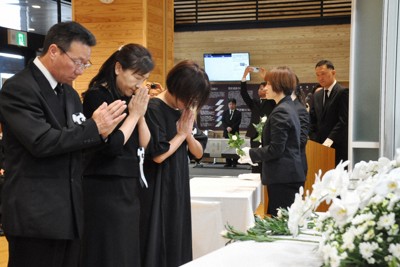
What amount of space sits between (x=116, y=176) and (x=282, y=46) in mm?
9588

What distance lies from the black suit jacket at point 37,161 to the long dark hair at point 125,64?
37 cm

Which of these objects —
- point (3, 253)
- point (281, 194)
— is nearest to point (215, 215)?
point (281, 194)

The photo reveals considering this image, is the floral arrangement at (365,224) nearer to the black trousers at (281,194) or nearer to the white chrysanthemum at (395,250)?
the white chrysanthemum at (395,250)

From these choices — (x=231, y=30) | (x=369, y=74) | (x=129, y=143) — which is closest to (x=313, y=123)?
(x=369, y=74)

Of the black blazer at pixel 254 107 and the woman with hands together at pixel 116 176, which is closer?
the woman with hands together at pixel 116 176

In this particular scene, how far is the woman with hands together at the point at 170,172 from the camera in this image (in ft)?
7.76

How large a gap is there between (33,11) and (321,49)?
611 cm

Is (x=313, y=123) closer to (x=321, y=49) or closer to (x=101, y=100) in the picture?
(x=101, y=100)

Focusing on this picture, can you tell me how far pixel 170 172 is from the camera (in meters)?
2.46

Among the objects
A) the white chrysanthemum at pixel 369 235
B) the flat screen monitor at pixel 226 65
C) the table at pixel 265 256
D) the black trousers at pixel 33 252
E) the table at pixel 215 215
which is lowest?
the table at pixel 215 215

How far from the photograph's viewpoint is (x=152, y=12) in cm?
722

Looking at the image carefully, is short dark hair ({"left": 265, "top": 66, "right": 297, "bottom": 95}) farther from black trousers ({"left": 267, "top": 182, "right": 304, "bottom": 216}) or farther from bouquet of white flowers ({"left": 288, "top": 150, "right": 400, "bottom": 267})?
bouquet of white flowers ({"left": 288, "top": 150, "right": 400, "bottom": 267})

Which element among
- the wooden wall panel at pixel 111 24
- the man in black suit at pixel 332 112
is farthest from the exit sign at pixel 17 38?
the man in black suit at pixel 332 112

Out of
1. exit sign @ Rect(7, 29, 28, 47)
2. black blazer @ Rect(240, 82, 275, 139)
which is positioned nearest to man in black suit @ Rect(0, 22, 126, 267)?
black blazer @ Rect(240, 82, 275, 139)
